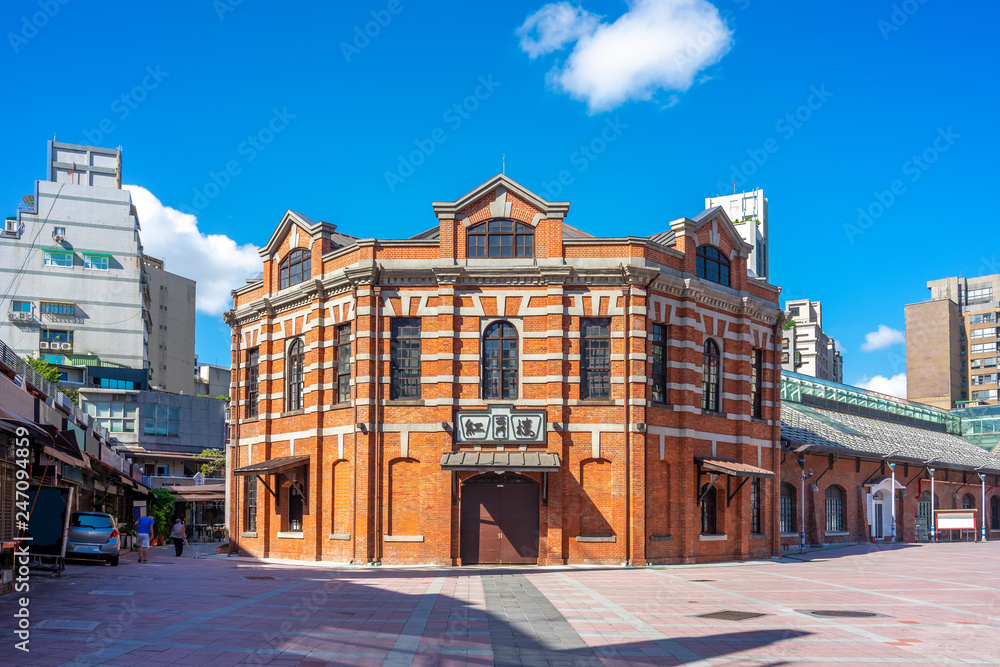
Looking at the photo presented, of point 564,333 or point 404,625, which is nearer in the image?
point 404,625

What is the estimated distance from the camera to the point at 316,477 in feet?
101

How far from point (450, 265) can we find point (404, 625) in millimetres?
16201

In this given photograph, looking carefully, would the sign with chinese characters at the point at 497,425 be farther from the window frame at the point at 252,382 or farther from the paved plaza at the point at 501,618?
A: the window frame at the point at 252,382

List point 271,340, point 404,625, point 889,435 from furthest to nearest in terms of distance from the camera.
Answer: point 889,435
point 271,340
point 404,625

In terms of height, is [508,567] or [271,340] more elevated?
[271,340]

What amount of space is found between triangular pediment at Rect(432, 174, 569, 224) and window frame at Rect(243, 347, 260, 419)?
425 inches

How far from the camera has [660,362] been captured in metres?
30.8

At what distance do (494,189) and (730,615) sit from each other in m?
17.3

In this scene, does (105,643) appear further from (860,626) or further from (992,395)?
(992,395)

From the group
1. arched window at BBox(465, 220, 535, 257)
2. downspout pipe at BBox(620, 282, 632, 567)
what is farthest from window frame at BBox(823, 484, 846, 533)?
arched window at BBox(465, 220, 535, 257)

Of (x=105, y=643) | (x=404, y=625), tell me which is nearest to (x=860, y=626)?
(x=404, y=625)

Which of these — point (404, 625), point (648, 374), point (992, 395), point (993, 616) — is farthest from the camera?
point (992, 395)

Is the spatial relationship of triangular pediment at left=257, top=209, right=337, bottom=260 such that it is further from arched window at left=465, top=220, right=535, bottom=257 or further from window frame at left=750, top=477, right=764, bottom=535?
window frame at left=750, top=477, right=764, bottom=535

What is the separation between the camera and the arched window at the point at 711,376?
32.4 metres
